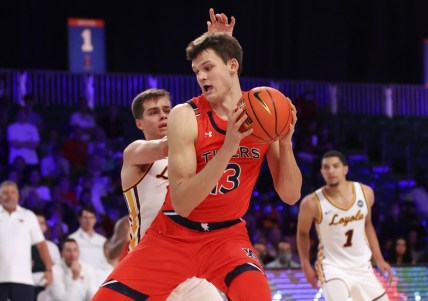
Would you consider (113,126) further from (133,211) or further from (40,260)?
(133,211)

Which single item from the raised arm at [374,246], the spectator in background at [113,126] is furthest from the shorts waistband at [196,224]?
the spectator in background at [113,126]

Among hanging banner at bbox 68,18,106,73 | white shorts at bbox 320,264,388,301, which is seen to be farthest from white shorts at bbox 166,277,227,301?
hanging banner at bbox 68,18,106,73

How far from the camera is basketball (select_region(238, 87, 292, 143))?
433 cm

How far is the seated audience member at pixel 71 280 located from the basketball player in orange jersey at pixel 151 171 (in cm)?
384

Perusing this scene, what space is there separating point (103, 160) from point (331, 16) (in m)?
8.14

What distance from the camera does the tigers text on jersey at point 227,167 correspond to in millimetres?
4582

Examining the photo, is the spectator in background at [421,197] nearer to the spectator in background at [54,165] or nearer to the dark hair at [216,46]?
the spectator in background at [54,165]

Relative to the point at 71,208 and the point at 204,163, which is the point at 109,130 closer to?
the point at 71,208

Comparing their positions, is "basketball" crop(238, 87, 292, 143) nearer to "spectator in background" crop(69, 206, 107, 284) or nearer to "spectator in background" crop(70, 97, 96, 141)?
"spectator in background" crop(69, 206, 107, 284)

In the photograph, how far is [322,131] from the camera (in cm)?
1614

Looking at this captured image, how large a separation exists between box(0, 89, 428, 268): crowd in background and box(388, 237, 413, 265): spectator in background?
1 cm

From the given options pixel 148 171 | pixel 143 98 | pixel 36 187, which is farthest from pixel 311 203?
pixel 36 187

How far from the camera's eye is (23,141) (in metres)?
13.5

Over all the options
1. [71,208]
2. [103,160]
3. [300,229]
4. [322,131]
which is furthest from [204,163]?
[322,131]
